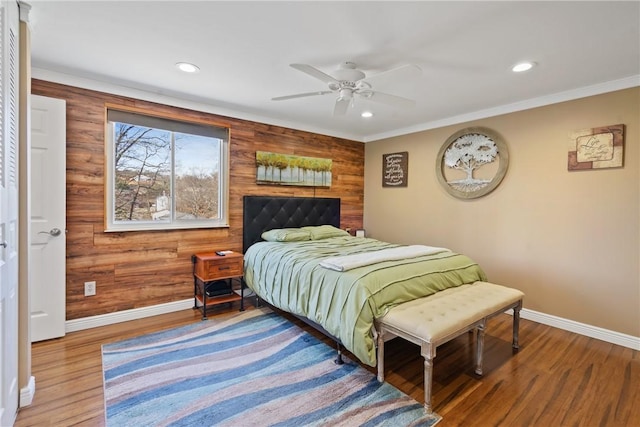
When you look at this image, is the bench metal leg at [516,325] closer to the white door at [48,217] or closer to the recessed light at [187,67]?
the recessed light at [187,67]

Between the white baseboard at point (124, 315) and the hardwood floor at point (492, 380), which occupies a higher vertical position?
the white baseboard at point (124, 315)

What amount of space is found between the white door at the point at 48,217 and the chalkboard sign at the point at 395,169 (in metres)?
4.08

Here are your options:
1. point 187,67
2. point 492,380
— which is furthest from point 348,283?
point 187,67

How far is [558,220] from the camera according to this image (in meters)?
3.18

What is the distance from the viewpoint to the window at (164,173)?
3.16m

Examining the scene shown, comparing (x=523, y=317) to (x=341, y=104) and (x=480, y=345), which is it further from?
(x=341, y=104)

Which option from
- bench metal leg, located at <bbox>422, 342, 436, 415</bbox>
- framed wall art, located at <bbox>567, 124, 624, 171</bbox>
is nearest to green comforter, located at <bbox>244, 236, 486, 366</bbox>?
bench metal leg, located at <bbox>422, 342, 436, 415</bbox>

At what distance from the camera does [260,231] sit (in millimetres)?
4078

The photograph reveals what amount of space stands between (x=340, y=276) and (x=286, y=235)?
154 cm

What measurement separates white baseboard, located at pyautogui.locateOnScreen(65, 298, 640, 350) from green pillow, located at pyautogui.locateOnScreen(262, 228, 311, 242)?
1195 millimetres

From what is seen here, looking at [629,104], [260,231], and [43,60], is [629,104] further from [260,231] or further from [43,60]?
[43,60]

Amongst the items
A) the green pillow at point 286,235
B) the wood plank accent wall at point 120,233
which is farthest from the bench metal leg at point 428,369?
the wood plank accent wall at point 120,233

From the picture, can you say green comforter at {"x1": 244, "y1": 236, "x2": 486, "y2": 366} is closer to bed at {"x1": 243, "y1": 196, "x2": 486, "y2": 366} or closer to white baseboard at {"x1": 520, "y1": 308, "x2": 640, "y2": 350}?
bed at {"x1": 243, "y1": 196, "x2": 486, "y2": 366}

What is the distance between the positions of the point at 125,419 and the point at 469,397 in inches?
85.6
